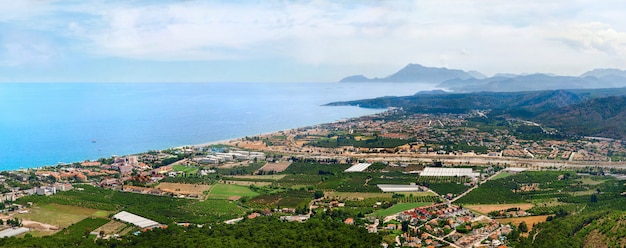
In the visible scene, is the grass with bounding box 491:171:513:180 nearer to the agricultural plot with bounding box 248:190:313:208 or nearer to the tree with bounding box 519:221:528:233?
the tree with bounding box 519:221:528:233

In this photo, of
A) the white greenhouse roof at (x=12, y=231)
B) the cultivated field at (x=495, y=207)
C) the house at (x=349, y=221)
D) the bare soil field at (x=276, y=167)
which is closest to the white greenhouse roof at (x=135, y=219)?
the white greenhouse roof at (x=12, y=231)

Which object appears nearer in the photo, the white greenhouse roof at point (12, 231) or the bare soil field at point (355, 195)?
the white greenhouse roof at point (12, 231)

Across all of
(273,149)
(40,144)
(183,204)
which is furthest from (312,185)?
(40,144)

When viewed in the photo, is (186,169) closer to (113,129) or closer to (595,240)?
(595,240)

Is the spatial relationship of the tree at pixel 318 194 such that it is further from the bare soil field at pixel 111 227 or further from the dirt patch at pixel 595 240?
the dirt patch at pixel 595 240

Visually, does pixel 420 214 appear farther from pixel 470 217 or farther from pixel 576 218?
pixel 576 218

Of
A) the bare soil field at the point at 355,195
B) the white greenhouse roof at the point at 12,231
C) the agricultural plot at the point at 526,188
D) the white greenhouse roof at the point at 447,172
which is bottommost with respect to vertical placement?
the agricultural plot at the point at 526,188
